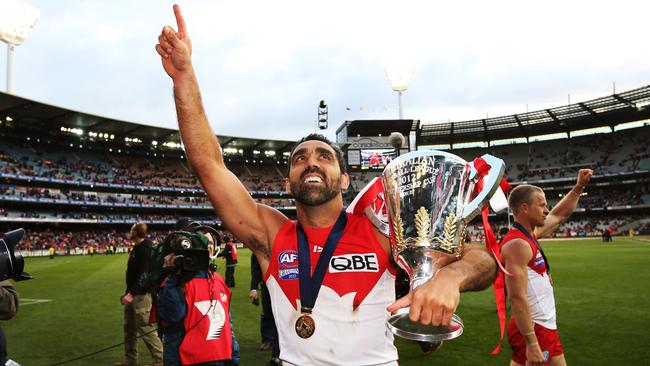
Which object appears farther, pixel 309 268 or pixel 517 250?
pixel 517 250

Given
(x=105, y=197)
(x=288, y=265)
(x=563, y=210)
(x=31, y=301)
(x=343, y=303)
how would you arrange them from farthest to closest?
(x=105, y=197)
(x=31, y=301)
(x=563, y=210)
(x=288, y=265)
(x=343, y=303)

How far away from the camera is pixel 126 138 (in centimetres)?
5697

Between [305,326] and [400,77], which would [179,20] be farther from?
[400,77]

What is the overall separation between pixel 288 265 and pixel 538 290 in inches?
109

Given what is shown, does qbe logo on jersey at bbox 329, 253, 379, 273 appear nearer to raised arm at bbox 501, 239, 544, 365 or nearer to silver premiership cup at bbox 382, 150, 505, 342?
silver premiership cup at bbox 382, 150, 505, 342

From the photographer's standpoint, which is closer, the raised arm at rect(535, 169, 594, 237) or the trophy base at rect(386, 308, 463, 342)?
the trophy base at rect(386, 308, 463, 342)

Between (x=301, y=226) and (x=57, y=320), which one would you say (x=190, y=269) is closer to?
(x=301, y=226)

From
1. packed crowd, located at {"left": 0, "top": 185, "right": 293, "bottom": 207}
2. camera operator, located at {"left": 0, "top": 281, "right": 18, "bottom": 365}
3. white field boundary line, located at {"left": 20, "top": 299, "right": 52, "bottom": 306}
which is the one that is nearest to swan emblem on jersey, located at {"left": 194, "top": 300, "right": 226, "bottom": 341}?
camera operator, located at {"left": 0, "top": 281, "right": 18, "bottom": 365}

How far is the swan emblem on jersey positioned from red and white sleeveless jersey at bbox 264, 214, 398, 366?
2.27m

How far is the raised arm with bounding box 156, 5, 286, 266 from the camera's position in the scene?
2.32m

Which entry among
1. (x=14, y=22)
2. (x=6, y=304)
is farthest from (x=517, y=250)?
(x=14, y=22)

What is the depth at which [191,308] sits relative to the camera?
428 centimetres

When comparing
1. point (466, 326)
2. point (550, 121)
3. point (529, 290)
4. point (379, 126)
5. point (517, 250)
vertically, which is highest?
point (550, 121)

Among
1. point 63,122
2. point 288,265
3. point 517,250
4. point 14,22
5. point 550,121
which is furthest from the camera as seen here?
point 550,121
